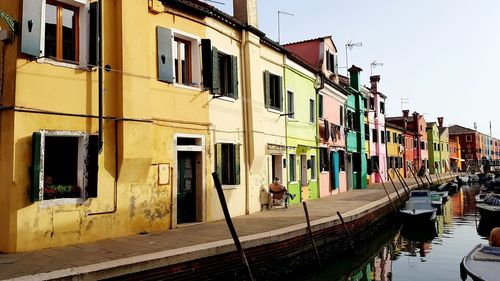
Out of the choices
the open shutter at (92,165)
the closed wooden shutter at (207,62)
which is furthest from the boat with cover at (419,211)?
the open shutter at (92,165)

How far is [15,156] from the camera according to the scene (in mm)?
7891

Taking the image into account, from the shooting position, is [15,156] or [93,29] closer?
[15,156]

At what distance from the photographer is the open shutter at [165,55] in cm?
1073

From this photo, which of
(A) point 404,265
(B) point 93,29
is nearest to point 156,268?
(B) point 93,29

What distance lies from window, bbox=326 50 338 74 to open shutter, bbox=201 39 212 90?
13544 millimetres

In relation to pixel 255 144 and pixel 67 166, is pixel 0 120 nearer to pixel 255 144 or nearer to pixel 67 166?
pixel 67 166

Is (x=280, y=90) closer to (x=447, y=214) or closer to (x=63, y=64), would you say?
(x=63, y=64)

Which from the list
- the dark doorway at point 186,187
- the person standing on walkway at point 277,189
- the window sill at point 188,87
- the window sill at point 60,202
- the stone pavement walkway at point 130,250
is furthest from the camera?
the person standing on walkway at point 277,189

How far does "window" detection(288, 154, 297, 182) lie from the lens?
58.3 feet

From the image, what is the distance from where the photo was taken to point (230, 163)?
44.0 feet

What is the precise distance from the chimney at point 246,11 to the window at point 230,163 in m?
4.58

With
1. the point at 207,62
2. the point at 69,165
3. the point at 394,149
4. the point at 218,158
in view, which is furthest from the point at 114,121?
the point at 394,149

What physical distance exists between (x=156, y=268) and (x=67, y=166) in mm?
3519

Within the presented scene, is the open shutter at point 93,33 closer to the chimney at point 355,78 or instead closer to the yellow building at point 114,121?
the yellow building at point 114,121
